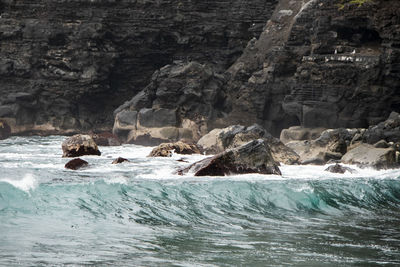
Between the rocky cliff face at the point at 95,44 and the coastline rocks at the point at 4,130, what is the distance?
4.87 ft

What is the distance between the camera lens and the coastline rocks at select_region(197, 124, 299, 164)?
2427 centimetres

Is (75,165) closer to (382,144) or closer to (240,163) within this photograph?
(240,163)

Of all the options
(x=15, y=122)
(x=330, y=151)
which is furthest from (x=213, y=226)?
(x=15, y=122)

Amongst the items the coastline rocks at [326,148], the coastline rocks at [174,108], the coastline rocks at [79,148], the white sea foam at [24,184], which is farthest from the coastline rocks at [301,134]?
the white sea foam at [24,184]

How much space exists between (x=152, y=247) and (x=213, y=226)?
225 centimetres

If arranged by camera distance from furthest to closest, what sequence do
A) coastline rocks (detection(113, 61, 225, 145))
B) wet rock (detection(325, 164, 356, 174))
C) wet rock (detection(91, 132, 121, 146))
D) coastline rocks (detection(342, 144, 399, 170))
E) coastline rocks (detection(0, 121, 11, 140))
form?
coastline rocks (detection(0, 121, 11, 140)), coastline rocks (detection(113, 61, 225, 145)), wet rock (detection(91, 132, 121, 146)), coastline rocks (detection(342, 144, 399, 170)), wet rock (detection(325, 164, 356, 174))

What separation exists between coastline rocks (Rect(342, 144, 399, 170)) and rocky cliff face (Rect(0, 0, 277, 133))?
23.1 metres

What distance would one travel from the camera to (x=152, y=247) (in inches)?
430

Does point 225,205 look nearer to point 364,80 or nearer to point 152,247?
point 152,247

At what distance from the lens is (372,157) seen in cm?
2131

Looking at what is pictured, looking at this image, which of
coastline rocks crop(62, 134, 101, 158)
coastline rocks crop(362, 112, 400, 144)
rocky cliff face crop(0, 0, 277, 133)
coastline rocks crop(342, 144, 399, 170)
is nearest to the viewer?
coastline rocks crop(342, 144, 399, 170)

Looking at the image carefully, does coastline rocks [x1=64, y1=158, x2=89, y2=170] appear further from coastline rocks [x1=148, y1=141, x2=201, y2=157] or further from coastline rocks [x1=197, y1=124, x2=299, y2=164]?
coastline rocks [x1=197, y1=124, x2=299, y2=164]

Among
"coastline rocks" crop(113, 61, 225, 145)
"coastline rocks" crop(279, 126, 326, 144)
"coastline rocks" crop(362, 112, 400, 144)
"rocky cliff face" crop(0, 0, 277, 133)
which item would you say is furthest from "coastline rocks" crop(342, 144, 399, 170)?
"rocky cliff face" crop(0, 0, 277, 133)

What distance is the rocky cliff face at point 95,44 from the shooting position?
44.9 m
